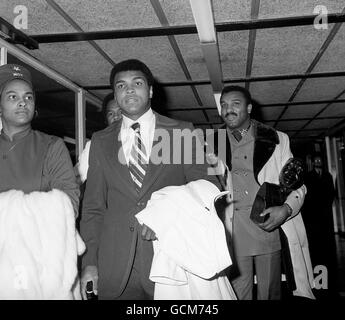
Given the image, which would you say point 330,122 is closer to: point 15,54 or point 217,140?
point 217,140

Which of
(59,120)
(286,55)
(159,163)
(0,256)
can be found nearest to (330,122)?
(286,55)

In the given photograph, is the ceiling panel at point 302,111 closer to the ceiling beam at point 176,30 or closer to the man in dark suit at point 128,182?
the ceiling beam at point 176,30

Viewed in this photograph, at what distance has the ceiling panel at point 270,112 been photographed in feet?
21.0

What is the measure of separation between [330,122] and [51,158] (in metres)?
7.44

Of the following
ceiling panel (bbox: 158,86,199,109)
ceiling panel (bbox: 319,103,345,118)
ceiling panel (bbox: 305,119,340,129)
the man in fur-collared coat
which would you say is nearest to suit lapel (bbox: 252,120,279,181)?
the man in fur-collared coat

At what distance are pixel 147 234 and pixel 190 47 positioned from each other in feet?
7.90

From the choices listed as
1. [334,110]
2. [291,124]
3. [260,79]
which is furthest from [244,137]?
[291,124]

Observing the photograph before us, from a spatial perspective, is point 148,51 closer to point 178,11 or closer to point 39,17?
point 178,11

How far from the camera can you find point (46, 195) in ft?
4.92

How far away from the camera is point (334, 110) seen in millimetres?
6602

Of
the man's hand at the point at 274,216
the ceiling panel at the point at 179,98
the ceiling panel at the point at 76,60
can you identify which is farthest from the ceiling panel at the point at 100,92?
the man's hand at the point at 274,216

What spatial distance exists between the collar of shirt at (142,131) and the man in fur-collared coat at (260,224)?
1.08 meters

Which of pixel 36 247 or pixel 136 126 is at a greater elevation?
pixel 136 126

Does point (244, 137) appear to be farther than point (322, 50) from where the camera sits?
No
